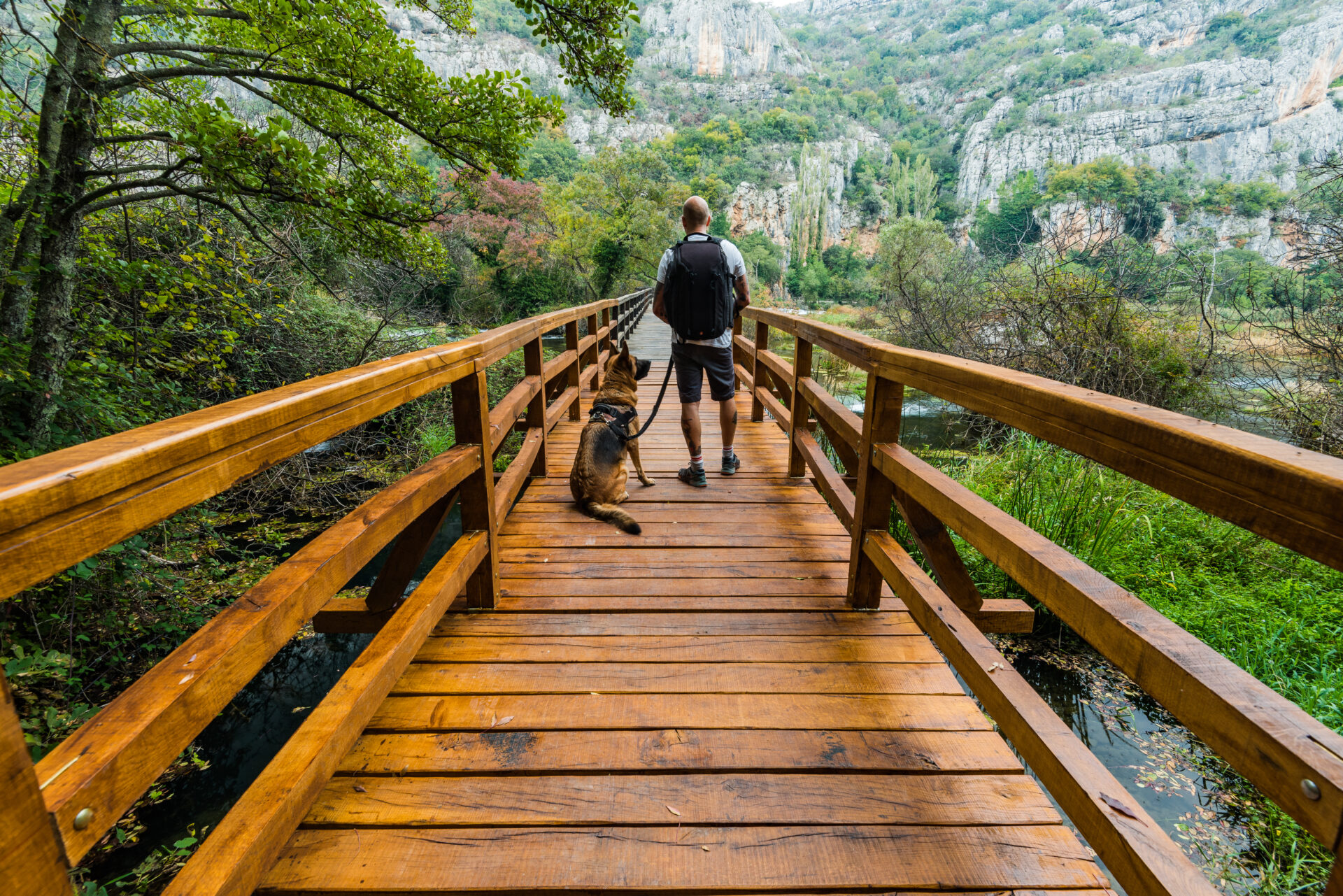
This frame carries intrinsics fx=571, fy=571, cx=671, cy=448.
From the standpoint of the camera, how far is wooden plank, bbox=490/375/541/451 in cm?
229

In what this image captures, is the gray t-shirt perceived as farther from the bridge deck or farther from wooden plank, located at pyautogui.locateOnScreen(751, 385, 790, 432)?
the bridge deck

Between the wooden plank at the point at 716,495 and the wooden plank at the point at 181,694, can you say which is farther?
the wooden plank at the point at 716,495

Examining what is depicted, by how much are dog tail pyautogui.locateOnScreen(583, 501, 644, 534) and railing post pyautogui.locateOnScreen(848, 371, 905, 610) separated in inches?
43.9

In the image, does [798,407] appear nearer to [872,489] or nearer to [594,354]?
[872,489]

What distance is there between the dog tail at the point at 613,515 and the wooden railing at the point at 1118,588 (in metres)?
1.28

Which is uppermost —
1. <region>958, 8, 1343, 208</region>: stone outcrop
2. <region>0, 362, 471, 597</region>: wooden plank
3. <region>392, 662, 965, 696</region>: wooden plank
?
<region>958, 8, 1343, 208</region>: stone outcrop

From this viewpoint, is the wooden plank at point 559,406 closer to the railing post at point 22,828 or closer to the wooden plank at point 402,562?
the wooden plank at point 402,562

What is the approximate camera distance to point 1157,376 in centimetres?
768

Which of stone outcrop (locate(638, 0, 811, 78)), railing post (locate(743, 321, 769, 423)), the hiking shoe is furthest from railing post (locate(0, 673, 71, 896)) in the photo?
stone outcrop (locate(638, 0, 811, 78))

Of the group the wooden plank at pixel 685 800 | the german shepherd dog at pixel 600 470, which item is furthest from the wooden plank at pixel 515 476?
the wooden plank at pixel 685 800

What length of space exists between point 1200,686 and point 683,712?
119cm

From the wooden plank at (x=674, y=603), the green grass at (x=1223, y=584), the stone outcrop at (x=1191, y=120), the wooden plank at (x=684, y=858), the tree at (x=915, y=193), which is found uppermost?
the stone outcrop at (x=1191, y=120)

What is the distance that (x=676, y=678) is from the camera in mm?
1789

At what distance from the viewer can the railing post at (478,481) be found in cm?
197
